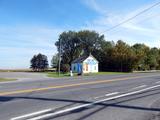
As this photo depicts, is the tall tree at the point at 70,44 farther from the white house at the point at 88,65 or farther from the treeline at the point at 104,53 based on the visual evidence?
the white house at the point at 88,65

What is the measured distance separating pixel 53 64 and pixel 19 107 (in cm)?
10110

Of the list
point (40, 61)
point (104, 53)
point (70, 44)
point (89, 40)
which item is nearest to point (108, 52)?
point (104, 53)

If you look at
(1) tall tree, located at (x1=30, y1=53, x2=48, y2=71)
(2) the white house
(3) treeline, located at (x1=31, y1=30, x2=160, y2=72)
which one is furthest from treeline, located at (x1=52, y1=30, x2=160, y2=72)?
(1) tall tree, located at (x1=30, y1=53, x2=48, y2=71)

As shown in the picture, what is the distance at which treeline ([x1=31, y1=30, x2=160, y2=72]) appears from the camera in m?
88.9

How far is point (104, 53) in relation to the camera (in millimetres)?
103125

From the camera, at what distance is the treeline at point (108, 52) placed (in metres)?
89.1

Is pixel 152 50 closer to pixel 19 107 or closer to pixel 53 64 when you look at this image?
pixel 53 64

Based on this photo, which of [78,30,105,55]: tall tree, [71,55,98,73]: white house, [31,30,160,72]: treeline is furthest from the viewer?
[78,30,105,55]: tall tree

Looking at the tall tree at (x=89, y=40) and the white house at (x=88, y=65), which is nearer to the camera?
the white house at (x=88, y=65)

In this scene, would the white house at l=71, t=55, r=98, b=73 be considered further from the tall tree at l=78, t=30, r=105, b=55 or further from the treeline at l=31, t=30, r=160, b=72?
the tall tree at l=78, t=30, r=105, b=55

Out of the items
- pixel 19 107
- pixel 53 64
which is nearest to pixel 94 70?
pixel 53 64

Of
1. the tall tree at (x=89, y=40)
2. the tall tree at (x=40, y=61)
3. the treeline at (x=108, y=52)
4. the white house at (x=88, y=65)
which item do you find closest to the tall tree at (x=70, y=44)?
the treeline at (x=108, y=52)

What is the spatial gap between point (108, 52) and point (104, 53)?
4.96 meters

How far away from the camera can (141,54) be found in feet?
289
